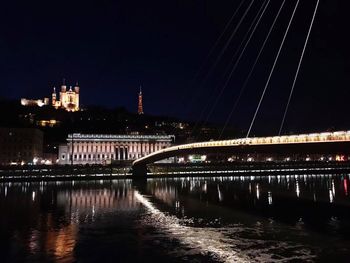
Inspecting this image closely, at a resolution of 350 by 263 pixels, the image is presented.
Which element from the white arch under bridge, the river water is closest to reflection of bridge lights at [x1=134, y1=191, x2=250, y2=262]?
the river water

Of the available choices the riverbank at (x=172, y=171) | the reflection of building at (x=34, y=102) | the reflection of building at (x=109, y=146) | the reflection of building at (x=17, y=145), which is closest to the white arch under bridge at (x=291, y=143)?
the riverbank at (x=172, y=171)

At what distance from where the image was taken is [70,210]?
2630cm

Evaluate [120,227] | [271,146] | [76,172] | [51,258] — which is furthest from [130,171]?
[51,258]

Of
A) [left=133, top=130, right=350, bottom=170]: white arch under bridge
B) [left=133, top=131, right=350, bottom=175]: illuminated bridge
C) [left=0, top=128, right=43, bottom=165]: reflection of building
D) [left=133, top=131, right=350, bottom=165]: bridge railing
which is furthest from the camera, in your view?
[left=0, top=128, right=43, bottom=165]: reflection of building

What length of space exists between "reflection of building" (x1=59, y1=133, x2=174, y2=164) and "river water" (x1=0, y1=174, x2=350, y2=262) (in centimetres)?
6359

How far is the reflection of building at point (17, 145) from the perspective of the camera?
7081 centimetres

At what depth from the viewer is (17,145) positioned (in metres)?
72.2

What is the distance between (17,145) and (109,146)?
30.1 meters

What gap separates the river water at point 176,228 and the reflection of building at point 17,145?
4060 centimetres

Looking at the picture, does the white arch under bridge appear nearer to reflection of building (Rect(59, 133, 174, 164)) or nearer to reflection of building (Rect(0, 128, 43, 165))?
reflection of building (Rect(0, 128, 43, 165))

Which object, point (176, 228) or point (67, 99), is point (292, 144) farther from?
point (67, 99)

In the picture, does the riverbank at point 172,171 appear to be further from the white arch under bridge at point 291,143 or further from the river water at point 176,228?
the white arch under bridge at point 291,143

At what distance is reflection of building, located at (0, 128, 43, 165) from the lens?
7081 centimetres

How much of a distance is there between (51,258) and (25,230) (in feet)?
19.8
